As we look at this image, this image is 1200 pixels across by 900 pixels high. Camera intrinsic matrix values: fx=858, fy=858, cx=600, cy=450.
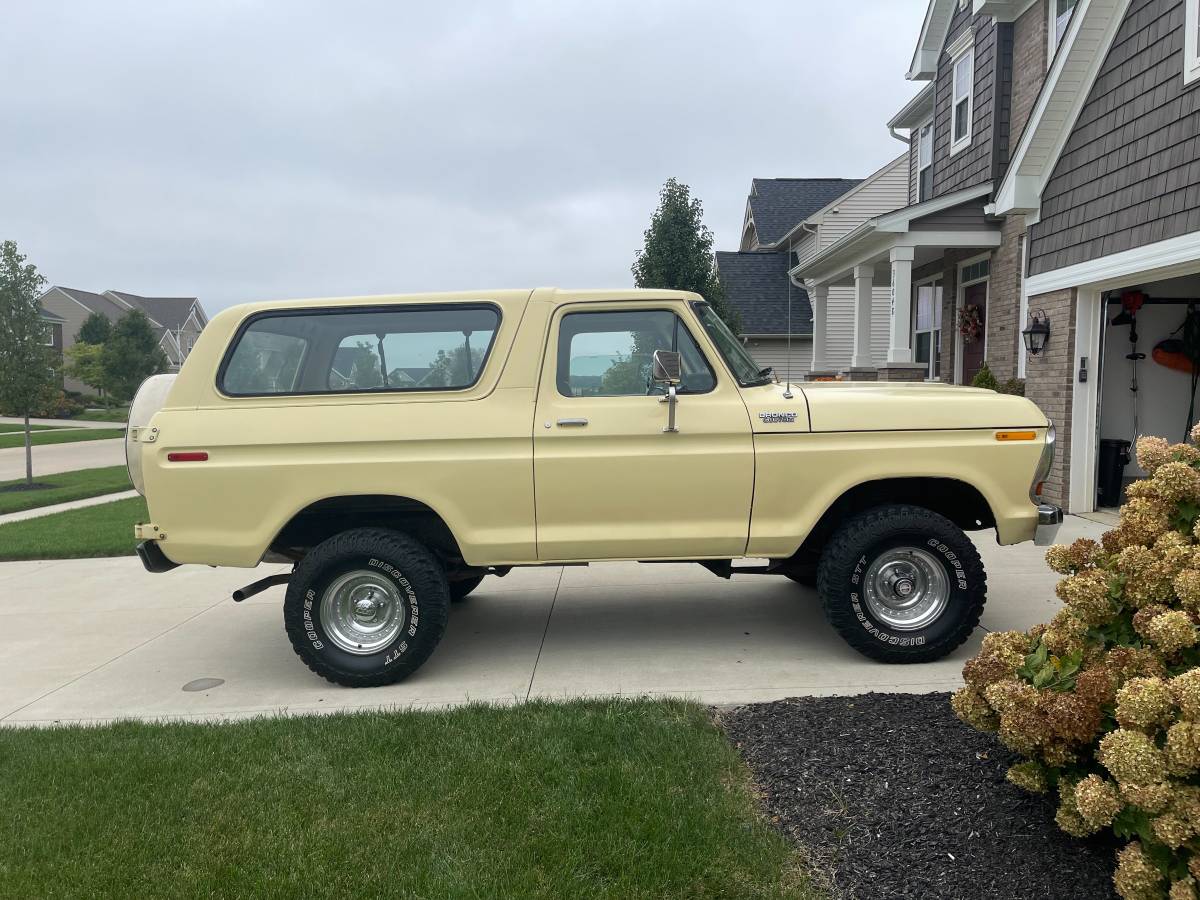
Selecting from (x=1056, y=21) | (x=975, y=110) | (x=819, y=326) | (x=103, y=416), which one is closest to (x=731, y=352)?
(x=1056, y=21)

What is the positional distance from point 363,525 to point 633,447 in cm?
166

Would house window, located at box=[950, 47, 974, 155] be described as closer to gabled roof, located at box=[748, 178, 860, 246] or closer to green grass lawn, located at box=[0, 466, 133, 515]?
gabled roof, located at box=[748, 178, 860, 246]

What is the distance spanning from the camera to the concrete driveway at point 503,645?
4.63m

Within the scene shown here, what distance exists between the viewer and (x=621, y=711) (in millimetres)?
4137

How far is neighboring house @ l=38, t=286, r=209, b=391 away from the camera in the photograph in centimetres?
5206

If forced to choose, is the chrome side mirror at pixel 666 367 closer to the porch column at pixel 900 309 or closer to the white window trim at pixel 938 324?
the porch column at pixel 900 309

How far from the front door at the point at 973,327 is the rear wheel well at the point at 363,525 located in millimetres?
10170

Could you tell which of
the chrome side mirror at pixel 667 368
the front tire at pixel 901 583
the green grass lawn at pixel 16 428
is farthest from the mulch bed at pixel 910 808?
the green grass lawn at pixel 16 428

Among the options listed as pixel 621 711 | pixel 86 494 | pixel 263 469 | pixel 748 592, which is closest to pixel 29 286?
pixel 86 494

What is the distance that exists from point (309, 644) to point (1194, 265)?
293 inches

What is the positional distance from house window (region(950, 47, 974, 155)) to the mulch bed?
460 inches

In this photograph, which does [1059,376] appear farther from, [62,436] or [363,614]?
[62,436]

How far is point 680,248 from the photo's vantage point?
Result: 2023 cm

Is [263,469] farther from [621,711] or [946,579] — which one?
[946,579]
